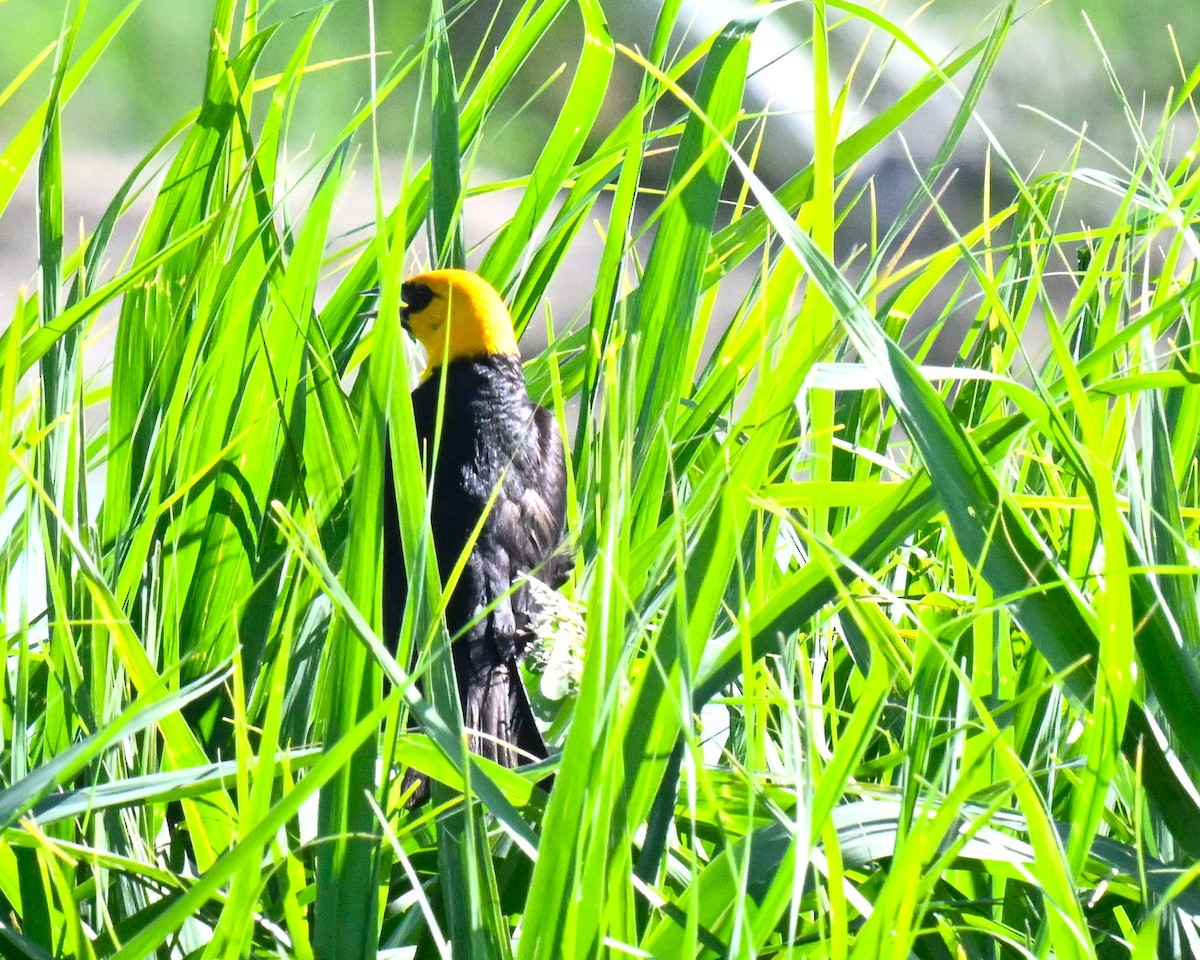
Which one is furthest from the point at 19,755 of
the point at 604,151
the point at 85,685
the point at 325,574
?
the point at 604,151

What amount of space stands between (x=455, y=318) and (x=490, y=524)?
0.99ft

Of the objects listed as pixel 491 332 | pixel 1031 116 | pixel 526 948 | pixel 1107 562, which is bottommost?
pixel 526 948

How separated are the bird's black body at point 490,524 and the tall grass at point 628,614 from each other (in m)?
0.24

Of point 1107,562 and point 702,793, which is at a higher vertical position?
point 1107,562

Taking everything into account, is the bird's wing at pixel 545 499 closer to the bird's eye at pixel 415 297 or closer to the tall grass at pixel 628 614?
the bird's eye at pixel 415 297

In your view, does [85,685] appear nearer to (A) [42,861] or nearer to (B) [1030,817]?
(A) [42,861]

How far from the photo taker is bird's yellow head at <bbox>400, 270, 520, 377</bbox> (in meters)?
1.12

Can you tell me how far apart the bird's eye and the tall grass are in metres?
0.62

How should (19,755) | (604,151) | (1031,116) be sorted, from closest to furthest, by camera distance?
(19,755), (604,151), (1031,116)

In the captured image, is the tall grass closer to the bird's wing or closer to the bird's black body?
the bird's black body

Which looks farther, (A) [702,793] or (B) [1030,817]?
(A) [702,793]

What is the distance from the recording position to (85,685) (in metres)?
0.48

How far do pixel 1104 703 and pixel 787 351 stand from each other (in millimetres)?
188

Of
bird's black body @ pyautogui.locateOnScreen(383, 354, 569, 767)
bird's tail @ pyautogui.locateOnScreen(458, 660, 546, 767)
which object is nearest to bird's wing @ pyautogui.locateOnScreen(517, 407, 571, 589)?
bird's black body @ pyautogui.locateOnScreen(383, 354, 569, 767)
